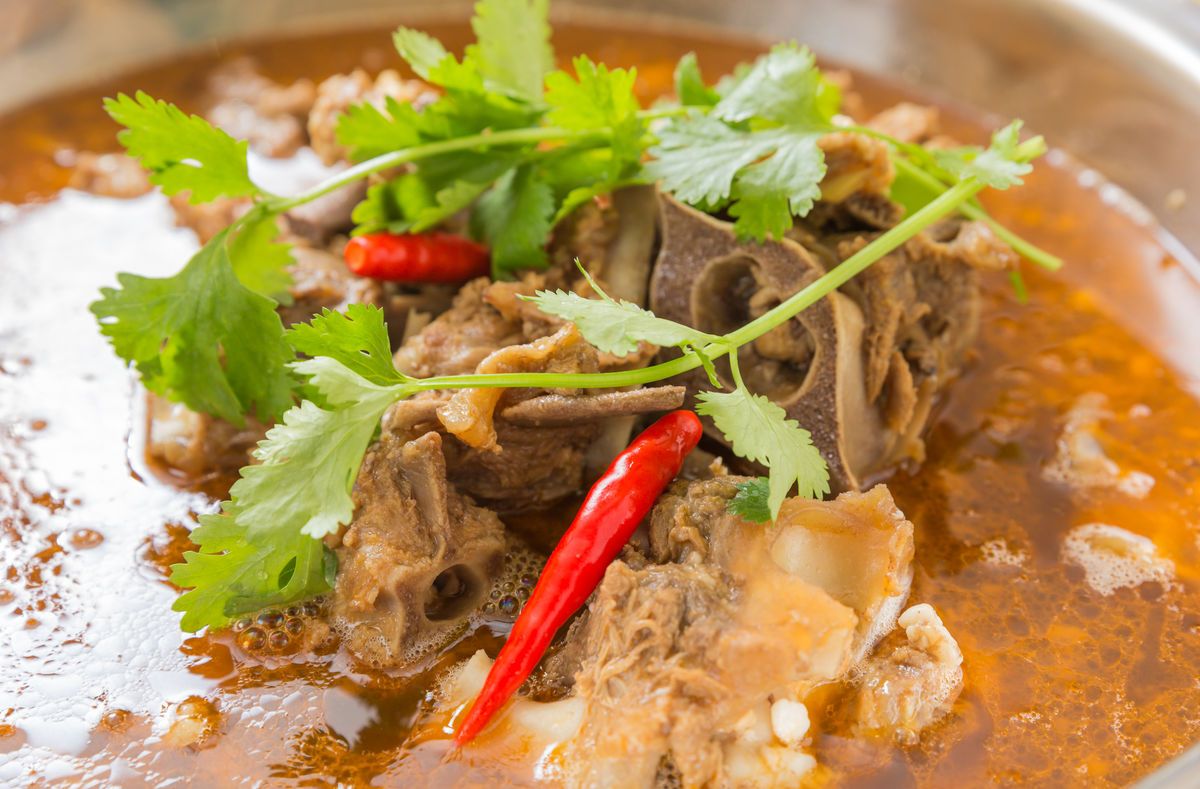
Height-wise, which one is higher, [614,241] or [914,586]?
[614,241]

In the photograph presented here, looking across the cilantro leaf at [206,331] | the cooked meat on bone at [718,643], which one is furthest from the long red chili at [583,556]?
the cilantro leaf at [206,331]

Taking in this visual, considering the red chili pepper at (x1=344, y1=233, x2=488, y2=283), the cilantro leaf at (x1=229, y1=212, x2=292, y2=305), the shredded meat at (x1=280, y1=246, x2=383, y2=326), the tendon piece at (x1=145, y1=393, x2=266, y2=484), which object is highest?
the red chili pepper at (x1=344, y1=233, x2=488, y2=283)

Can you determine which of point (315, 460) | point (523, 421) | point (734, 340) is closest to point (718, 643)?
point (734, 340)

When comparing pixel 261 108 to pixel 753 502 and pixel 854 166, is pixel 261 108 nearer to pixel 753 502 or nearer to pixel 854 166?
pixel 854 166

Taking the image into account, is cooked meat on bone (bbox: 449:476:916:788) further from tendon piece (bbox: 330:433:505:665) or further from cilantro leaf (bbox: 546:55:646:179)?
cilantro leaf (bbox: 546:55:646:179)

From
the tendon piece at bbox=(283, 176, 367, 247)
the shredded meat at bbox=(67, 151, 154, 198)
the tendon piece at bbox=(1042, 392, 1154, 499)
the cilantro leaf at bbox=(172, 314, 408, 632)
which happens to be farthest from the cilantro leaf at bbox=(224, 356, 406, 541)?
the shredded meat at bbox=(67, 151, 154, 198)
